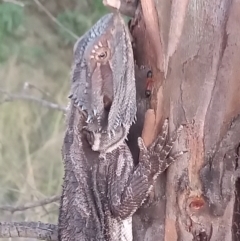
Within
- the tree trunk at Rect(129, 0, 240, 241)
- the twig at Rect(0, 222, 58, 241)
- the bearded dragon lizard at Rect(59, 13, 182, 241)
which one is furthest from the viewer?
the twig at Rect(0, 222, 58, 241)

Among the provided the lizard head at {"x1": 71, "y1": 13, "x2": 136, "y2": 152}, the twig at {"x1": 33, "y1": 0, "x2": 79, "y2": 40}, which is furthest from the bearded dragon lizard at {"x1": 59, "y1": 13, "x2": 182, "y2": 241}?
the twig at {"x1": 33, "y1": 0, "x2": 79, "y2": 40}

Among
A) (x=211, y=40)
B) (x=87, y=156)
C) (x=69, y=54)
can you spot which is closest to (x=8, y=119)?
(x=69, y=54)

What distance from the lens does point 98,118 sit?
4.11 feet

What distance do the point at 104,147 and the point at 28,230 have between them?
1.19ft

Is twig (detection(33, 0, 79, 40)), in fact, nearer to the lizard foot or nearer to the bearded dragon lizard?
A: the bearded dragon lizard

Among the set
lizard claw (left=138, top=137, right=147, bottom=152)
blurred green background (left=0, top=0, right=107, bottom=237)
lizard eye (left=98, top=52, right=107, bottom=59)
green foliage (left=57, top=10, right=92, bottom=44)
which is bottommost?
lizard claw (left=138, top=137, right=147, bottom=152)

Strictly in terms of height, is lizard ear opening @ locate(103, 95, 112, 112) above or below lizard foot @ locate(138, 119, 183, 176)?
above

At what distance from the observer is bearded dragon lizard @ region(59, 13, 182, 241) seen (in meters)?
1.21

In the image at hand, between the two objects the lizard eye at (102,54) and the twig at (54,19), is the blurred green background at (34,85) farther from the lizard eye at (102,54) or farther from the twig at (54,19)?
the lizard eye at (102,54)

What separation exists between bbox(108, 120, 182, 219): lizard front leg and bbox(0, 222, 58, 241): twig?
8.6 inches

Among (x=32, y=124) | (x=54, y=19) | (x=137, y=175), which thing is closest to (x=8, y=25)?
(x=54, y=19)

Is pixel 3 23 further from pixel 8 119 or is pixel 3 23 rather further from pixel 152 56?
pixel 152 56

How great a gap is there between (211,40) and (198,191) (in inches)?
15.4

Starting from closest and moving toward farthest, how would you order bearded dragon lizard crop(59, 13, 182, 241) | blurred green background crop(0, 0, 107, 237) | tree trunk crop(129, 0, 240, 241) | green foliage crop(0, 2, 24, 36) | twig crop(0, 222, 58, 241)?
tree trunk crop(129, 0, 240, 241)
bearded dragon lizard crop(59, 13, 182, 241)
twig crop(0, 222, 58, 241)
green foliage crop(0, 2, 24, 36)
blurred green background crop(0, 0, 107, 237)
